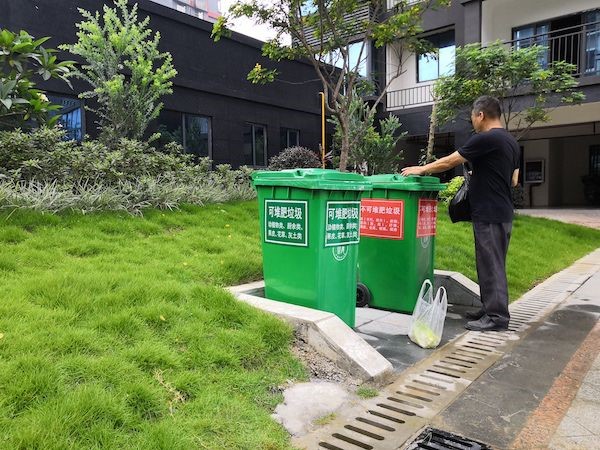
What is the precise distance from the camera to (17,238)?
4625 mm

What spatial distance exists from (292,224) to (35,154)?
4.53 m

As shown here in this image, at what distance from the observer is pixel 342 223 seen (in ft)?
12.5

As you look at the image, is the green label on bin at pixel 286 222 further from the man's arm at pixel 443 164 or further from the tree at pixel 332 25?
the tree at pixel 332 25

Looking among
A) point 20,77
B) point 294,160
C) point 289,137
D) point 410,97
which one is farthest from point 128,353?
point 410,97

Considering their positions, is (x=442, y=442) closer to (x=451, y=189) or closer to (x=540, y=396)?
(x=540, y=396)

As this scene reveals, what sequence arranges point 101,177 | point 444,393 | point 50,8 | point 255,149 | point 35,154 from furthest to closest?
1. point 255,149
2. point 50,8
3. point 101,177
4. point 35,154
5. point 444,393

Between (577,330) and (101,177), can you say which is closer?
(577,330)

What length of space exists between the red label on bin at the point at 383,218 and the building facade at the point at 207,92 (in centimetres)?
628

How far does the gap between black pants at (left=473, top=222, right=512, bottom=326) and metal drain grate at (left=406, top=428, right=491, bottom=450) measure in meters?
2.04

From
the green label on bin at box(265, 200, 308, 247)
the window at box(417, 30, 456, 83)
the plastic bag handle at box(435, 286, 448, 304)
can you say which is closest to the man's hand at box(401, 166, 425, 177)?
the plastic bag handle at box(435, 286, 448, 304)

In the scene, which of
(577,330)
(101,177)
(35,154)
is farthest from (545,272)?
(35,154)

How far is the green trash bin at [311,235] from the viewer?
3.64 m

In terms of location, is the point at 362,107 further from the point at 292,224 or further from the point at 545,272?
the point at 292,224

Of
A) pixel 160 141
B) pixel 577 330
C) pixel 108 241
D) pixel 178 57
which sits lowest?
pixel 577 330
